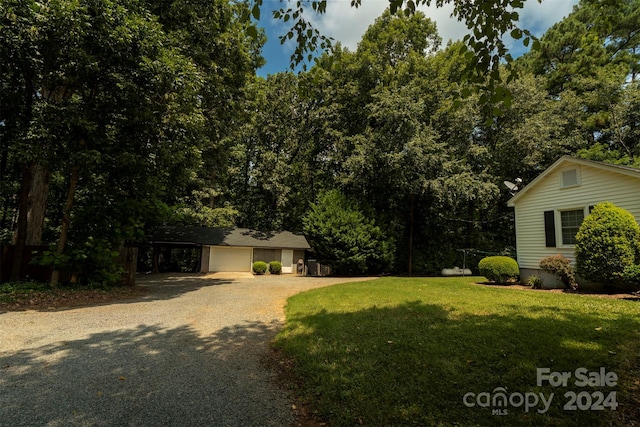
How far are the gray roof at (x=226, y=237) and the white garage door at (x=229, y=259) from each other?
72 cm

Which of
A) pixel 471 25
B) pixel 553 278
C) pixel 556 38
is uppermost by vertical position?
pixel 556 38

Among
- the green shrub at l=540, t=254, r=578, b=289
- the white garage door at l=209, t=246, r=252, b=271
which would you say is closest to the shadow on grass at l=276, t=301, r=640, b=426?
the green shrub at l=540, t=254, r=578, b=289

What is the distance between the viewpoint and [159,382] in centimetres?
381

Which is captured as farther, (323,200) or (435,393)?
(323,200)

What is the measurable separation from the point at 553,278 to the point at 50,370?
13.2 m

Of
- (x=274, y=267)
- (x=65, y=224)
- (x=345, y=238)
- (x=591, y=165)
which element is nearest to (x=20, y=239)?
(x=65, y=224)

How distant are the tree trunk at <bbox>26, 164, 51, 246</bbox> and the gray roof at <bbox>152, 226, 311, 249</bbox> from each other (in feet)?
28.7

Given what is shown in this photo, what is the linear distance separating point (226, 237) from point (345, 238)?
9090mm

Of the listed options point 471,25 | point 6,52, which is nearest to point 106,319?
point 6,52

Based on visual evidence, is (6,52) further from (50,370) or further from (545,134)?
(545,134)

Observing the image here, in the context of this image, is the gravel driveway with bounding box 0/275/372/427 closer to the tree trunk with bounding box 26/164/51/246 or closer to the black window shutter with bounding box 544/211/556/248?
the tree trunk with bounding box 26/164/51/246

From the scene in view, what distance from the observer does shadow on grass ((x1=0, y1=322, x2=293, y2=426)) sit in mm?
3045

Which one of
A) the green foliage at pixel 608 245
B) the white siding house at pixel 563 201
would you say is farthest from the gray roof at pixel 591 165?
the green foliage at pixel 608 245

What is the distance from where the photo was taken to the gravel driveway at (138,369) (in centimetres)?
309
